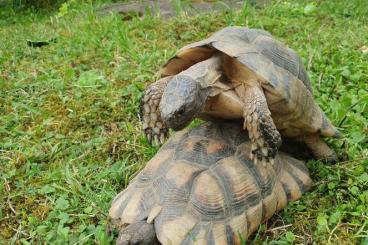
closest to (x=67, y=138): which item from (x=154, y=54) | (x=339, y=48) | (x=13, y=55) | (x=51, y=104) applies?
(x=51, y=104)

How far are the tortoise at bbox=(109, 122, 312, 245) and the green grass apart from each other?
132mm

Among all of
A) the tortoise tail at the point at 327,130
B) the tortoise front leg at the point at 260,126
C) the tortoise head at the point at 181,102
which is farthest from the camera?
the tortoise tail at the point at 327,130

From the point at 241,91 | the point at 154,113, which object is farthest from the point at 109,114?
the point at 241,91

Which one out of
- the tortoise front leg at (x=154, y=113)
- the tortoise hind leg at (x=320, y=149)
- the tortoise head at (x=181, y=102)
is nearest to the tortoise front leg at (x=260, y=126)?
the tortoise head at (x=181, y=102)

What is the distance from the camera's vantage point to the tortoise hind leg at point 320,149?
2988 millimetres

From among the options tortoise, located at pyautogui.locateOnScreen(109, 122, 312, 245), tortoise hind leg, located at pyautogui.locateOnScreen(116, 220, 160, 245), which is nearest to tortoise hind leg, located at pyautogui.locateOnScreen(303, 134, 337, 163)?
tortoise, located at pyautogui.locateOnScreen(109, 122, 312, 245)

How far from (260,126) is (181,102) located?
0.39 m

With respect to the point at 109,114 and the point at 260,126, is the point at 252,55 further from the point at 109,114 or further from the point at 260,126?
the point at 109,114

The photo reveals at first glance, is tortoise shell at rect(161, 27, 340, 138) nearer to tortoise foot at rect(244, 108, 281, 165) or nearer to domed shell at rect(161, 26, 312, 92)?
domed shell at rect(161, 26, 312, 92)

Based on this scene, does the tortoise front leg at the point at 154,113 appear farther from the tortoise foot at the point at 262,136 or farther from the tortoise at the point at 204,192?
the tortoise foot at the point at 262,136

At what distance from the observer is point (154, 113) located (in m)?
2.75

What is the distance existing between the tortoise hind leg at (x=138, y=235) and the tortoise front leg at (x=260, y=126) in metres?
0.62

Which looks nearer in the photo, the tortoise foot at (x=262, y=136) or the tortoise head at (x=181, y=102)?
the tortoise head at (x=181, y=102)

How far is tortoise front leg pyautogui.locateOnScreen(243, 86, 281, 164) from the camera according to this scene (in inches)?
93.4
